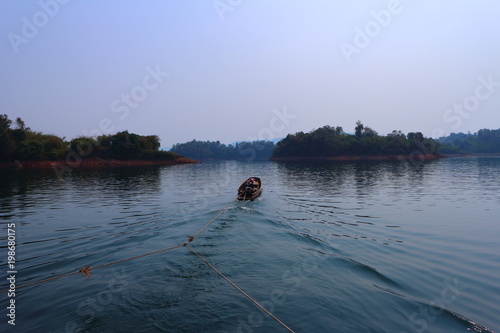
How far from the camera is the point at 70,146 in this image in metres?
93.4

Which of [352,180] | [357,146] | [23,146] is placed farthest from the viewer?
[357,146]

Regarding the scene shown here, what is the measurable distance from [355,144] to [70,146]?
115391 millimetres

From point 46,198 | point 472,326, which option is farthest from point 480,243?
point 46,198

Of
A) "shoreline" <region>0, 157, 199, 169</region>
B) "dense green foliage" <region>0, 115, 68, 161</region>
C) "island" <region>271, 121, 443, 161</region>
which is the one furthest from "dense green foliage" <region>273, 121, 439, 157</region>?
"dense green foliage" <region>0, 115, 68, 161</region>

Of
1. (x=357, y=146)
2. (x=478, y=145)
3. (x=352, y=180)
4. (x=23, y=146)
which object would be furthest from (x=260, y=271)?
(x=478, y=145)

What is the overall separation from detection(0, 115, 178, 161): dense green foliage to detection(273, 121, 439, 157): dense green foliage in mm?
63407

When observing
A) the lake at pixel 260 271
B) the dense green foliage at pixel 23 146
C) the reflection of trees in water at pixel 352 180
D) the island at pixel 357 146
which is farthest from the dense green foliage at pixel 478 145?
the dense green foliage at pixel 23 146

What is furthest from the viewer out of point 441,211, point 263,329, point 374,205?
point 374,205

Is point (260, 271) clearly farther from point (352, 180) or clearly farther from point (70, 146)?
point (70, 146)

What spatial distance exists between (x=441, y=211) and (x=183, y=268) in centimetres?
1756

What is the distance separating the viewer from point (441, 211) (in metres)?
18.5

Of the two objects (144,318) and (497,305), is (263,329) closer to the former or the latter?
(144,318)

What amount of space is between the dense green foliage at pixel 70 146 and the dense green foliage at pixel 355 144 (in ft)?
208

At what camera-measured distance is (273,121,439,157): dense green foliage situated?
406 ft
